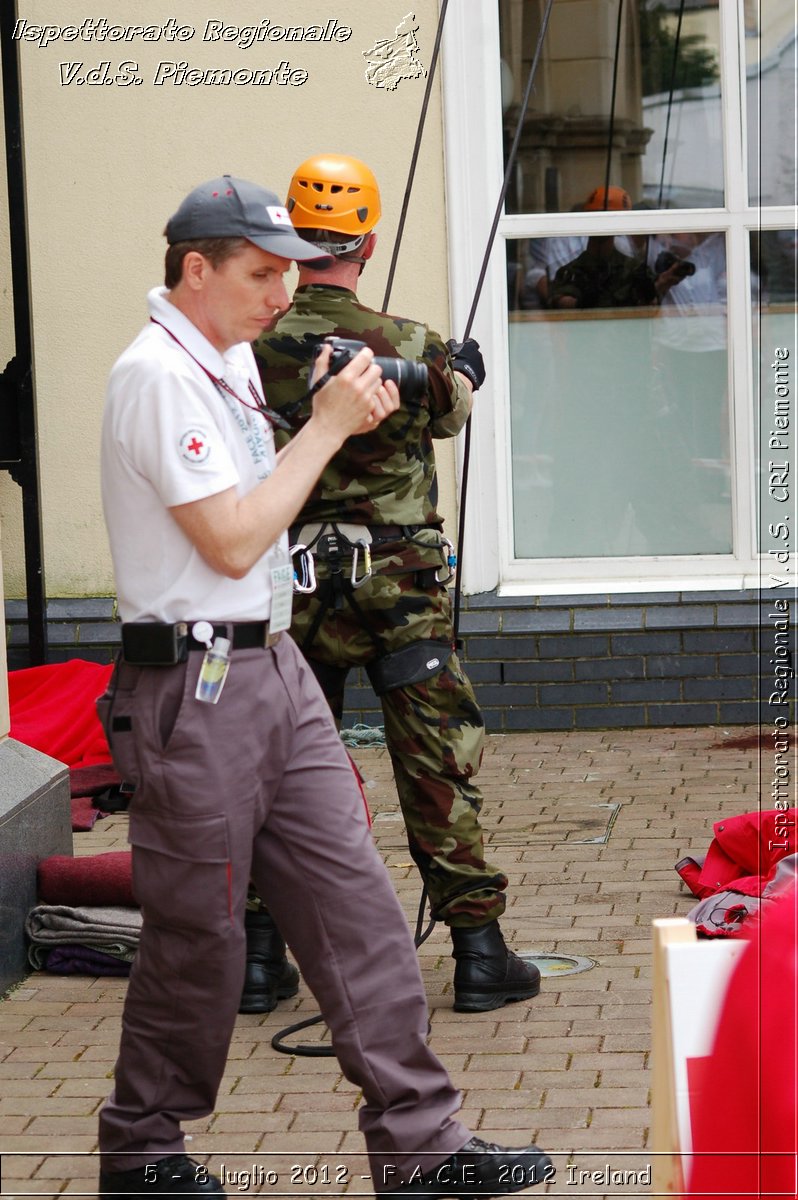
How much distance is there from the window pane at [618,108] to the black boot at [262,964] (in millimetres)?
4638

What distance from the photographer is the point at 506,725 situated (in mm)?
8164

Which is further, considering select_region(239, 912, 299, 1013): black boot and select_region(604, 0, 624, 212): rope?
select_region(604, 0, 624, 212): rope

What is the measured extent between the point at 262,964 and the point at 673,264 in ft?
15.7

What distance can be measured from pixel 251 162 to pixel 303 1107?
17.2 ft

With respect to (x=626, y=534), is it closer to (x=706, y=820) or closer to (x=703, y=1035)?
(x=706, y=820)

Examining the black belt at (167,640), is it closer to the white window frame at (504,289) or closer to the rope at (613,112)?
the white window frame at (504,289)

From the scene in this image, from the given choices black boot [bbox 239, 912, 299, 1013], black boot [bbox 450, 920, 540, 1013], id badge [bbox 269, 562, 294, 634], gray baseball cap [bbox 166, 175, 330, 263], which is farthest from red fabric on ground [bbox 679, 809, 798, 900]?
gray baseball cap [bbox 166, 175, 330, 263]

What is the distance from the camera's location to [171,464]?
3.08 m

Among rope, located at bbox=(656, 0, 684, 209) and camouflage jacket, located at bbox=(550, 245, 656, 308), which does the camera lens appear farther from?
rope, located at bbox=(656, 0, 684, 209)

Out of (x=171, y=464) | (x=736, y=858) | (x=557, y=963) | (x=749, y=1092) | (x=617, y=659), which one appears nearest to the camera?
(x=749, y=1092)

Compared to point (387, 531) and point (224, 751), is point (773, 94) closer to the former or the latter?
point (387, 531)

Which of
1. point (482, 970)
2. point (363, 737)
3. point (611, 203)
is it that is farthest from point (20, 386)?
point (482, 970)

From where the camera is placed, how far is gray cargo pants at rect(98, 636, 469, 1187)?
10.5ft

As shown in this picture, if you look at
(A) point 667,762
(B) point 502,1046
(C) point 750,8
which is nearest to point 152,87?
(C) point 750,8
